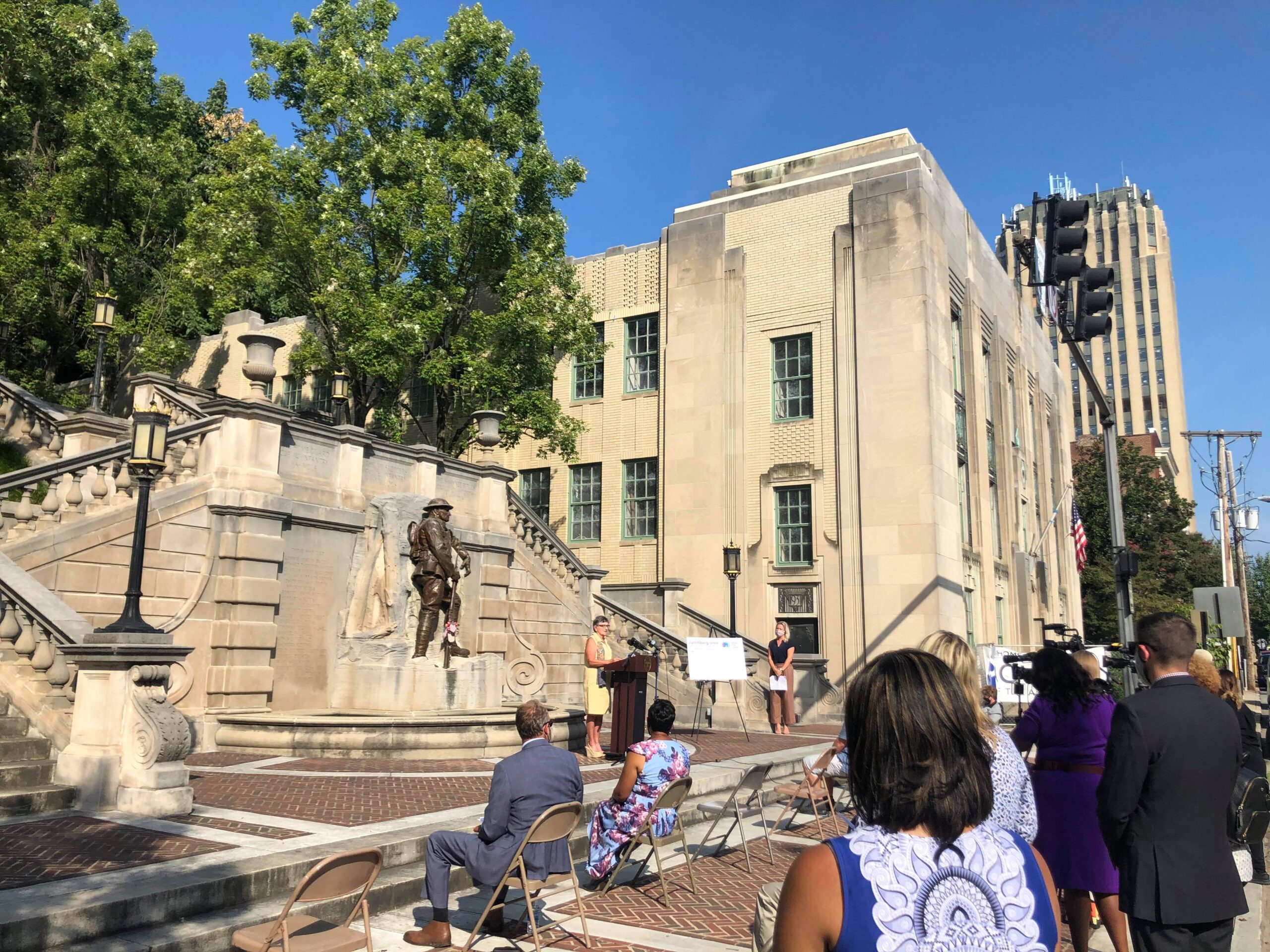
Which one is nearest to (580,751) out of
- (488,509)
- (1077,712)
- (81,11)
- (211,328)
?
(488,509)

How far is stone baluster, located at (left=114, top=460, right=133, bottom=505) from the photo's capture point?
43.8 feet

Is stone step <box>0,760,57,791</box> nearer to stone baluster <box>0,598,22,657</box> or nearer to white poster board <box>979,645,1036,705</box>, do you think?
stone baluster <box>0,598,22,657</box>

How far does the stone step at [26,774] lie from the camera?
327 inches

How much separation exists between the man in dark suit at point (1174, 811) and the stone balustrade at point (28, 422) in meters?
18.9

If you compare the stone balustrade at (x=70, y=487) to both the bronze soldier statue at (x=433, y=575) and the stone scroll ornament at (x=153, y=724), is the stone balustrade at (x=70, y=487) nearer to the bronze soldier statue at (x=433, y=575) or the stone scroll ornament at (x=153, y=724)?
the bronze soldier statue at (x=433, y=575)

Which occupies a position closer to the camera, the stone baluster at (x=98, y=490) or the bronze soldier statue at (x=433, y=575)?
the stone baluster at (x=98, y=490)

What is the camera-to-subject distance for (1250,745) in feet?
30.3

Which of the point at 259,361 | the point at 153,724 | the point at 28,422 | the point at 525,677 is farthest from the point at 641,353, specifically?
the point at 153,724

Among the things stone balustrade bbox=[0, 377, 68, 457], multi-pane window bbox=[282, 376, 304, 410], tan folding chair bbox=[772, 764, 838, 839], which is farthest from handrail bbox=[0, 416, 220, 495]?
multi-pane window bbox=[282, 376, 304, 410]

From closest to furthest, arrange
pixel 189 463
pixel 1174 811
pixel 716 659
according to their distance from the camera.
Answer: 1. pixel 1174 811
2. pixel 189 463
3. pixel 716 659

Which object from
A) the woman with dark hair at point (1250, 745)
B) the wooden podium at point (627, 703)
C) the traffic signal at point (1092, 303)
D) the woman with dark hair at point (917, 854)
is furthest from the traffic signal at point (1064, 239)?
the woman with dark hair at point (917, 854)

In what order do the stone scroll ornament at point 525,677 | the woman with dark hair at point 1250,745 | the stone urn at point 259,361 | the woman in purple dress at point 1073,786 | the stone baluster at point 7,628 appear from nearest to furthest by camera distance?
the woman in purple dress at point 1073,786 < the woman with dark hair at point 1250,745 < the stone baluster at point 7,628 < the stone urn at point 259,361 < the stone scroll ornament at point 525,677

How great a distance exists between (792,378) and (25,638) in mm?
21819

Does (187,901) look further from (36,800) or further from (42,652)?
(42,652)
